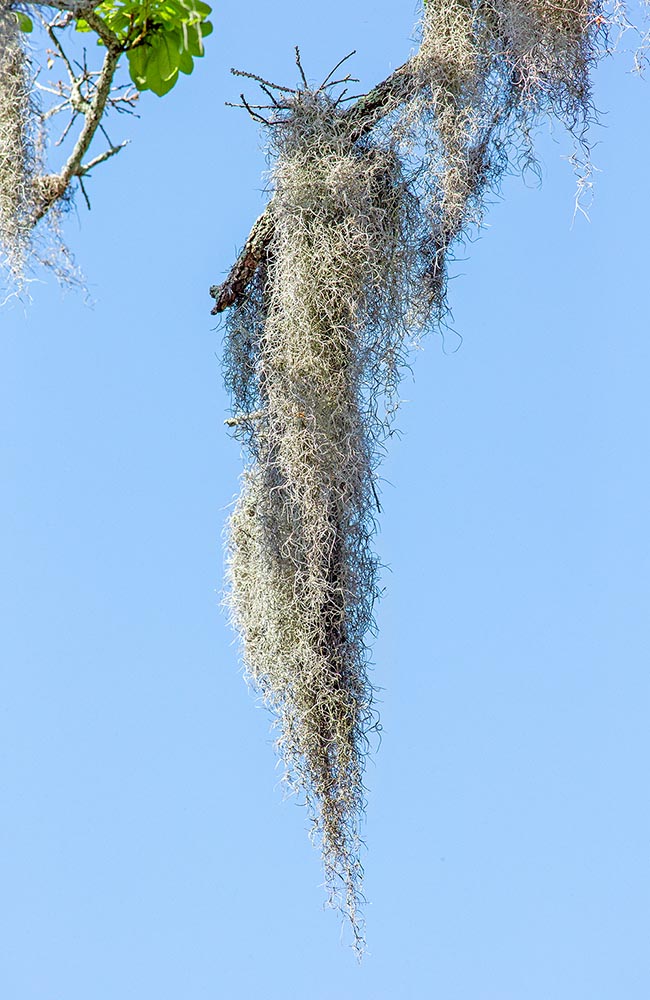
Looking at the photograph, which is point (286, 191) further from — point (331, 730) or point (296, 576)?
point (331, 730)

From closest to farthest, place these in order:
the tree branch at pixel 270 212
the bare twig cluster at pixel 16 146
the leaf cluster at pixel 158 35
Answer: the bare twig cluster at pixel 16 146
the leaf cluster at pixel 158 35
the tree branch at pixel 270 212

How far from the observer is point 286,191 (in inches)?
120

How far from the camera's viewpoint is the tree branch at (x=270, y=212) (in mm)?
3059

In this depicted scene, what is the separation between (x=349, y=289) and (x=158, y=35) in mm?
638

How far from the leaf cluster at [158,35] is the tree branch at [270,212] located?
1.11 ft

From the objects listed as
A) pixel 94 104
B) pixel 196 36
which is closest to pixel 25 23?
pixel 94 104

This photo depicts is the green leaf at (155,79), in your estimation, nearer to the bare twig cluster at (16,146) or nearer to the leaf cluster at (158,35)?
the leaf cluster at (158,35)

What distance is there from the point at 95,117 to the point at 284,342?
58 centimetres

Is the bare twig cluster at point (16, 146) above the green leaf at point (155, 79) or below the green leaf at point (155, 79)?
below

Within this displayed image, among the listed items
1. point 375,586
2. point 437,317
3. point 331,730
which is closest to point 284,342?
point 437,317

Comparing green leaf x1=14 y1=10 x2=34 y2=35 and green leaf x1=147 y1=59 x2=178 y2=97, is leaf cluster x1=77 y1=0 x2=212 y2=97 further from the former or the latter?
green leaf x1=14 y1=10 x2=34 y2=35

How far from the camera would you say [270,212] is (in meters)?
3.18

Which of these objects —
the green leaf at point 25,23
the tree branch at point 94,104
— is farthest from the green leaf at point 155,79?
the green leaf at point 25,23

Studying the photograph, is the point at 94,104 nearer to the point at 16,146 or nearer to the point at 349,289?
the point at 16,146
